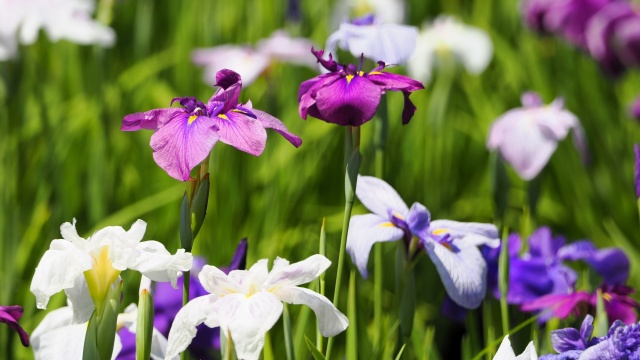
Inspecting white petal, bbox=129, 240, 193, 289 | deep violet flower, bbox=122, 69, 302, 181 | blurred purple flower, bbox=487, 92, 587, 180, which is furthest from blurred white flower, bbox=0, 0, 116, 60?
white petal, bbox=129, 240, 193, 289

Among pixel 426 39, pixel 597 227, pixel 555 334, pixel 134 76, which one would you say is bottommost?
pixel 597 227

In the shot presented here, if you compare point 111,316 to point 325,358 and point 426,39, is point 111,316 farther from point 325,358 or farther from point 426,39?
point 426,39

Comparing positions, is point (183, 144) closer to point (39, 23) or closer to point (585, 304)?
point (585, 304)

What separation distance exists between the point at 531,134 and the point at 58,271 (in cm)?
97

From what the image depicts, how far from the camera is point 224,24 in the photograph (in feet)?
9.18

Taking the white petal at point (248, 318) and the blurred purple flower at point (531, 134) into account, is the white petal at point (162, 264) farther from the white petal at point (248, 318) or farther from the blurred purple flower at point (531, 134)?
the blurred purple flower at point (531, 134)

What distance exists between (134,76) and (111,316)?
176 centimetres

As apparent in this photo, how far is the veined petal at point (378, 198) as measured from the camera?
42.9 inches

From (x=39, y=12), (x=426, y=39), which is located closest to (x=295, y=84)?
(x=426, y=39)

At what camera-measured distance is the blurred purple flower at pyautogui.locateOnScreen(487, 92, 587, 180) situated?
153 centimetres

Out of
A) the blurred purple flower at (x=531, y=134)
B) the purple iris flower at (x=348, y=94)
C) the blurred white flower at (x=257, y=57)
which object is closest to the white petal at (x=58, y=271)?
the purple iris flower at (x=348, y=94)

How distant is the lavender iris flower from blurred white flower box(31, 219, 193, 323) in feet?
0.80

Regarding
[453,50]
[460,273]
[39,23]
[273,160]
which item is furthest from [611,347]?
[453,50]

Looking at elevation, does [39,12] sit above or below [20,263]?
above
